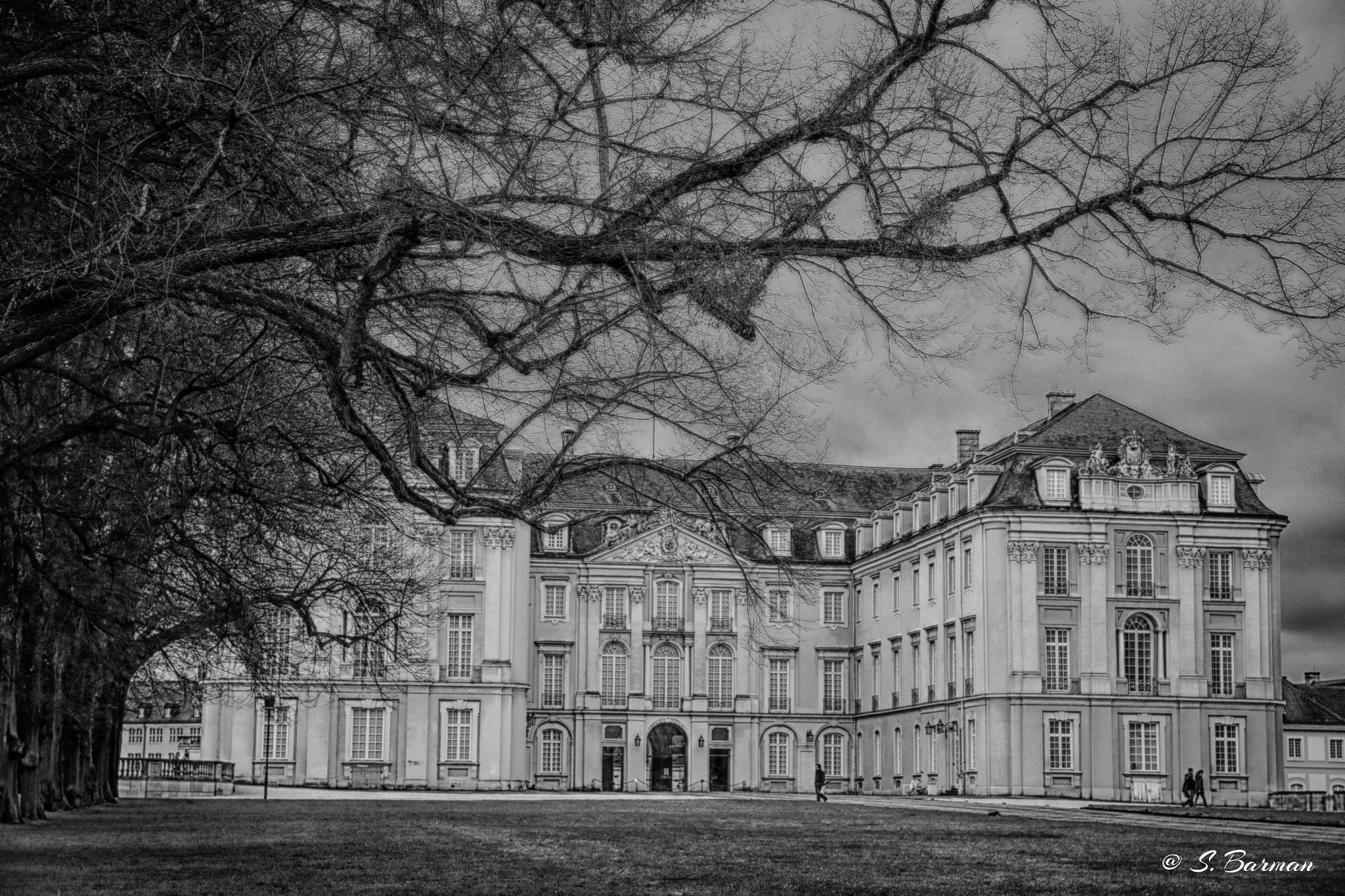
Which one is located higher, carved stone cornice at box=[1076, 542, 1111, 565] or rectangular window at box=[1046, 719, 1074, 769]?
carved stone cornice at box=[1076, 542, 1111, 565]

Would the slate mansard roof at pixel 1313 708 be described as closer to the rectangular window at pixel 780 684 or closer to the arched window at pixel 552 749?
the rectangular window at pixel 780 684

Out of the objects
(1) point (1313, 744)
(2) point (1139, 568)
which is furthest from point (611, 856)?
(1) point (1313, 744)

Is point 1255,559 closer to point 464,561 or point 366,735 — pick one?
point 464,561

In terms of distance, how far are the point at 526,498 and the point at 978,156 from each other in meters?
3.15

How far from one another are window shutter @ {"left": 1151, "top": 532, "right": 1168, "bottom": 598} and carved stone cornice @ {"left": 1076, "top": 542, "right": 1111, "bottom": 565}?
6.43 feet

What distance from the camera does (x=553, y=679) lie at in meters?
69.4

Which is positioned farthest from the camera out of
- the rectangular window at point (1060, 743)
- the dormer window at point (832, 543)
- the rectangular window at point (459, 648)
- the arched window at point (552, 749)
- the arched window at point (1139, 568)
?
the dormer window at point (832, 543)

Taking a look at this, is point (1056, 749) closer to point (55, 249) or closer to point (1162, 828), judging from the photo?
point (1162, 828)

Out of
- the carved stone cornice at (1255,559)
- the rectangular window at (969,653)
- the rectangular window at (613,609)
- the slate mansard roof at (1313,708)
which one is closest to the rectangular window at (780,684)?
the rectangular window at (613,609)

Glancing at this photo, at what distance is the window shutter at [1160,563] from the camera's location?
5991cm

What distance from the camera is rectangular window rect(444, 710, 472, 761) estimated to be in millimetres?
63875

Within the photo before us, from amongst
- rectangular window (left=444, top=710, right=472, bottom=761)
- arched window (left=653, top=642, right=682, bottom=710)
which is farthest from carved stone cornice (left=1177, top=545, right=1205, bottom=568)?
rectangular window (left=444, top=710, right=472, bottom=761)

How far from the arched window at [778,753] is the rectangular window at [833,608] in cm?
500

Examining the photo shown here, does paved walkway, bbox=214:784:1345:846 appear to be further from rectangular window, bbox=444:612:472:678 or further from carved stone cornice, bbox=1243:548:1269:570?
carved stone cornice, bbox=1243:548:1269:570
